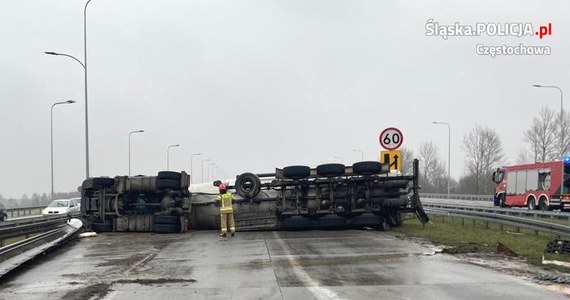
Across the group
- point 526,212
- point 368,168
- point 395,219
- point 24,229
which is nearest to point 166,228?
point 24,229

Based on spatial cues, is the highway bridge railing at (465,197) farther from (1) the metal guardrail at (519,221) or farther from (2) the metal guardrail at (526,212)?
(1) the metal guardrail at (519,221)

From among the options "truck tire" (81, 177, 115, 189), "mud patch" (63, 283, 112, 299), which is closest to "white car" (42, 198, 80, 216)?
"truck tire" (81, 177, 115, 189)

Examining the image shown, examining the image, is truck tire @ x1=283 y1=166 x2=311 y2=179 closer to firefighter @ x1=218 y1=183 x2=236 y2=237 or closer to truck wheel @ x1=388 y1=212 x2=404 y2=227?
firefighter @ x1=218 y1=183 x2=236 y2=237

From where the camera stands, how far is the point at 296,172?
17984mm

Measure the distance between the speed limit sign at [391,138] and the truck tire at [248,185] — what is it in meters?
4.42

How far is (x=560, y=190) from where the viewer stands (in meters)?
29.3

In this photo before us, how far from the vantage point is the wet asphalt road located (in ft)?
24.9

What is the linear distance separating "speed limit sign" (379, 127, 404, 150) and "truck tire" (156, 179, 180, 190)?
712 centimetres

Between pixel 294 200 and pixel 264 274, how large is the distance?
9003 millimetres

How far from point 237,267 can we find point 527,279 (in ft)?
16.3

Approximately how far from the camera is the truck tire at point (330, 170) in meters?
18.0

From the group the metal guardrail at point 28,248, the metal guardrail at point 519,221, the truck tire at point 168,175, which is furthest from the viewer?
the truck tire at point 168,175

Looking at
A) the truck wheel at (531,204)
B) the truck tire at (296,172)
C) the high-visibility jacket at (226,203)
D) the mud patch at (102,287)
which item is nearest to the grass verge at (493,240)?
the truck tire at (296,172)

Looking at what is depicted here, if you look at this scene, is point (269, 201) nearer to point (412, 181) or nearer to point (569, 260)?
point (412, 181)
